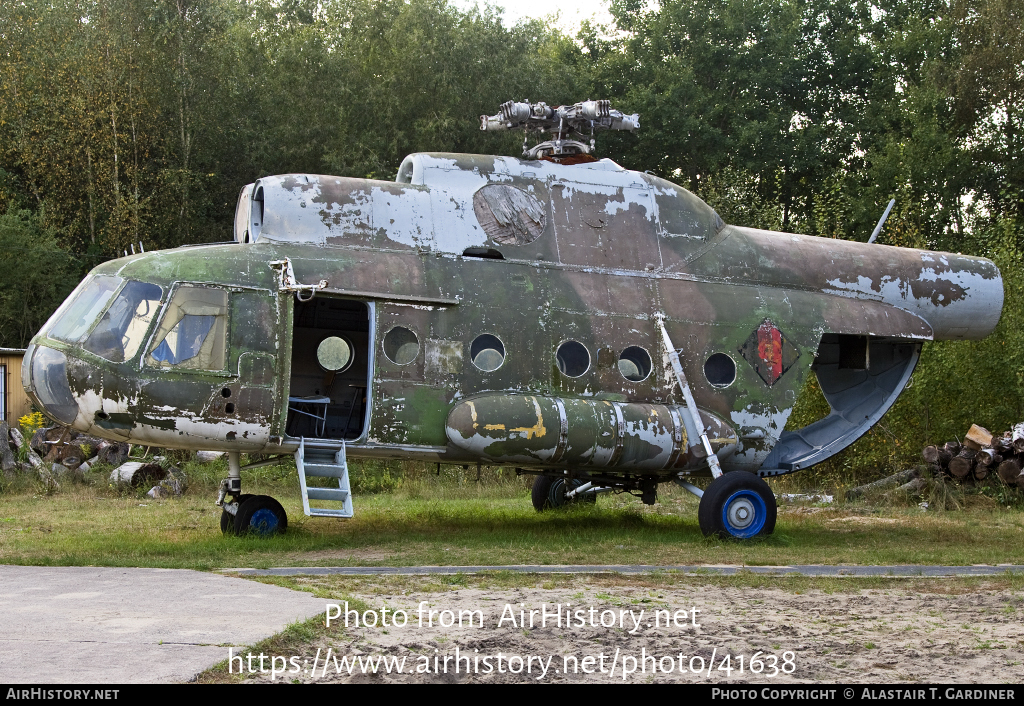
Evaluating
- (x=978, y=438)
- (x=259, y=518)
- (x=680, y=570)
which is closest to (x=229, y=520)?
(x=259, y=518)

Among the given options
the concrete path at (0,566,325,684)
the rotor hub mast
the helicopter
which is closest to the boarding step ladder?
the helicopter

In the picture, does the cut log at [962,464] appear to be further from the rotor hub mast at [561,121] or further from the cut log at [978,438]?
the rotor hub mast at [561,121]

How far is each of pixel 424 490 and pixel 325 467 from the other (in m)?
8.27

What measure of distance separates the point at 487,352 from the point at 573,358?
3.44ft

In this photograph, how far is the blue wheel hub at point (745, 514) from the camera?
41.2 feet

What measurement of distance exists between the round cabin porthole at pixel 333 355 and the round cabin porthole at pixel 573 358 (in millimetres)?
2905

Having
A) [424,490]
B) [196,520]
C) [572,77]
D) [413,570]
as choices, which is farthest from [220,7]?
[413,570]

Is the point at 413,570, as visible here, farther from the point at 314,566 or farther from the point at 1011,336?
the point at 1011,336

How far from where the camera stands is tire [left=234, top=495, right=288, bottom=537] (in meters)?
12.4

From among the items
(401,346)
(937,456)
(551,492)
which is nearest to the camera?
(401,346)

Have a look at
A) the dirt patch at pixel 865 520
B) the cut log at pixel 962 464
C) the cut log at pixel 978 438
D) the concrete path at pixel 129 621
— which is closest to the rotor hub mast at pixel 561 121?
the dirt patch at pixel 865 520

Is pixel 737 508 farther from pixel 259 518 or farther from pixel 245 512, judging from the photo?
pixel 245 512

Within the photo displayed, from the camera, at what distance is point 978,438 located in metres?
18.8

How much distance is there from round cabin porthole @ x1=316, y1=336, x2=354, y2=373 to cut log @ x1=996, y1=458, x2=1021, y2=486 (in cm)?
1116
